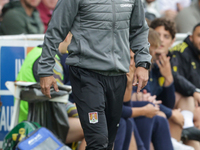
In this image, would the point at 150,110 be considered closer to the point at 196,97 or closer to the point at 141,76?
the point at 196,97

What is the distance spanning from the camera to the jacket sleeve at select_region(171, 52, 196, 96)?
5723 millimetres

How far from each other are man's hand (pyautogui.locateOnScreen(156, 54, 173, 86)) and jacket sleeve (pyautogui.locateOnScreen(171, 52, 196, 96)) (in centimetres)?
44

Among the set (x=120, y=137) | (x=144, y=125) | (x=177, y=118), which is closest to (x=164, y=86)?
(x=177, y=118)

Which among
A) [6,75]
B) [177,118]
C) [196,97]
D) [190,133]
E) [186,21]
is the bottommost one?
[190,133]

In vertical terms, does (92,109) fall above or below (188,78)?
above

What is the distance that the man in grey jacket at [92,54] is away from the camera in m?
3.03

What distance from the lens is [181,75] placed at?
20.0 feet

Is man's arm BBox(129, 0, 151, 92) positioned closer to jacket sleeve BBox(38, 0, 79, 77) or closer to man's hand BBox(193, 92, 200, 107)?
jacket sleeve BBox(38, 0, 79, 77)

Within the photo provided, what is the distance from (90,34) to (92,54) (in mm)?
160

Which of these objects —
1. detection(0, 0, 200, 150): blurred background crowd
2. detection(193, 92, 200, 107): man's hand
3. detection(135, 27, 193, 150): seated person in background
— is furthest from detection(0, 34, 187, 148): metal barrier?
detection(193, 92, 200, 107): man's hand

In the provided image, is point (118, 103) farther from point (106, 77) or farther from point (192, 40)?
point (192, 40)

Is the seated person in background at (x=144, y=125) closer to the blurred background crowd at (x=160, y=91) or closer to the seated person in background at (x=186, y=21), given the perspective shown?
the blurred background crowd at (x=160, y=91)

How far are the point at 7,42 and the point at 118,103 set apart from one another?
2512 millimetres

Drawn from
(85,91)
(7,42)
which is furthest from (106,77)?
(7,42)
